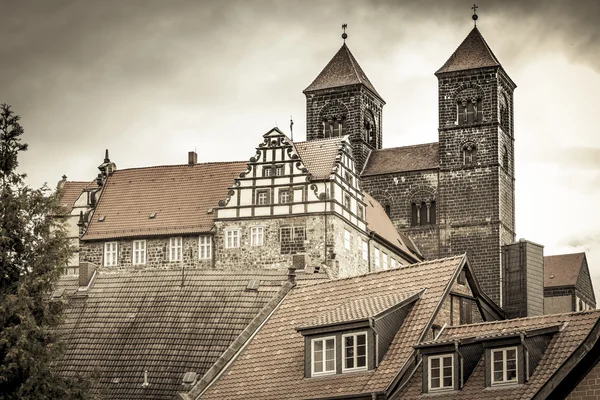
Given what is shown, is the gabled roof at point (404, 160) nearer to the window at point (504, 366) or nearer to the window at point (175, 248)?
the window at point (175, 248)

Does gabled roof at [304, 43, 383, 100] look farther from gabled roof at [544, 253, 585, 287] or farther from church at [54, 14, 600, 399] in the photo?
gabled roof at [544, 253, 585, 287]

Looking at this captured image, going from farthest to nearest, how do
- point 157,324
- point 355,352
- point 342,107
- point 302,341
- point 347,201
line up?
point 342,107, point 347,201, point 157,324, point 302,341, point 355,352

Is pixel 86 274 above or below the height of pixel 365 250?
below

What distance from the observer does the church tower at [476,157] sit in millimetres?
98000

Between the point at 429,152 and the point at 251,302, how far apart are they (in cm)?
5525

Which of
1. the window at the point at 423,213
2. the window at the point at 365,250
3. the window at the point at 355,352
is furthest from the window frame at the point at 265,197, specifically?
the window at the point at 355,352

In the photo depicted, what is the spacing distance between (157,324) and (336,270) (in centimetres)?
2908

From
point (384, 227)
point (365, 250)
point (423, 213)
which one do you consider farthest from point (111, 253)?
point (423, 213)

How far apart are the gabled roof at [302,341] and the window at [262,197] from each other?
35.1 meters

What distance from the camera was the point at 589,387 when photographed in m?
33.8

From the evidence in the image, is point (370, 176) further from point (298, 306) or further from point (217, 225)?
point (298, 306)

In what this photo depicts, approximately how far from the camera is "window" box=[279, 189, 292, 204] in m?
80.1

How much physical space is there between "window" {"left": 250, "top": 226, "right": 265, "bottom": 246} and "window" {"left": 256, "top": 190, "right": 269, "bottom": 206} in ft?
4.99

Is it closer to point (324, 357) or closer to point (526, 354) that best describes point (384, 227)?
point (324, 357)
